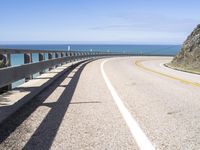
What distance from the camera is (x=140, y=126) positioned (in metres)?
8.00

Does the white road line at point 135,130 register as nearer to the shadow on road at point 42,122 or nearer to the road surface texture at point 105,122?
the road surface texture at point 105,122

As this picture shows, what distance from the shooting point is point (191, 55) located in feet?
116

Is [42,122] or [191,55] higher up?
[42,122]

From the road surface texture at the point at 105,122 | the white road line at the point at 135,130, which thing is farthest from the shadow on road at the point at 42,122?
the white road line at the point at 135,130

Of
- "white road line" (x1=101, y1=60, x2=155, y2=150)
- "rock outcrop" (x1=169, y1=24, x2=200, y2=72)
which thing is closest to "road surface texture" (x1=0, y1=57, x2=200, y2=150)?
"white road line" (x1=101, y1=60, x2=155, y2=150)

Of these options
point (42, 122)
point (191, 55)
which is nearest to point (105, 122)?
point (42, 122)

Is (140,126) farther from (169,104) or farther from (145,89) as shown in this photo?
(145,89)

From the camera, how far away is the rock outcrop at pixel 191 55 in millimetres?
33500

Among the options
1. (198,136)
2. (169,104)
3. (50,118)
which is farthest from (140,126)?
(169,104)

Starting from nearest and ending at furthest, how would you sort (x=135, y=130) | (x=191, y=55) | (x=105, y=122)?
1. (x=135, y=130)
2. (x=105, y=122)
3. (x=191, y=55)

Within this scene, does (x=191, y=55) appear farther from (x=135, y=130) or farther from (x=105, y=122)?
(x=135, y=130)

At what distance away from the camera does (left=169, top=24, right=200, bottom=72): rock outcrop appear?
33.5 metres

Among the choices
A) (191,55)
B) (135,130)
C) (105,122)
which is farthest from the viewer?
(191,55)

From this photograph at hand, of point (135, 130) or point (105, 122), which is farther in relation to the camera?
point (105, 122)
